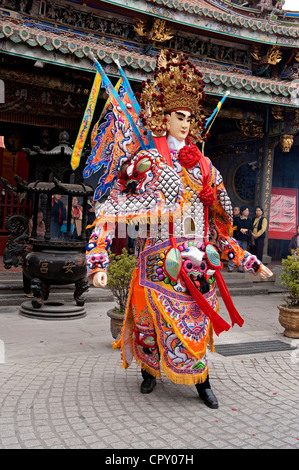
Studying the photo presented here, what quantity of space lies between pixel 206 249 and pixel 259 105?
9076 mm

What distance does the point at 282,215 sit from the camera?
13945 millimetres

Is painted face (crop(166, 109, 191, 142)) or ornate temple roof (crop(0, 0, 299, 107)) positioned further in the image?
ornate temple roof (crop(0, 0, 299, 107))

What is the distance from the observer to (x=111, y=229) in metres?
3.51

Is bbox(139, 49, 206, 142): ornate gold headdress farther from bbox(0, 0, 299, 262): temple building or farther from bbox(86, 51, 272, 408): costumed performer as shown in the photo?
bbox(0, 0, 299, 262): temple building

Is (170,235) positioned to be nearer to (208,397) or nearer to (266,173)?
(208,397)

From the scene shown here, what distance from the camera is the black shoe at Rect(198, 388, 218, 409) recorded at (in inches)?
140

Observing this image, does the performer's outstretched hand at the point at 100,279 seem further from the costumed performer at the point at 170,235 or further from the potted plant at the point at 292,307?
the potted plant at the point at 292,307

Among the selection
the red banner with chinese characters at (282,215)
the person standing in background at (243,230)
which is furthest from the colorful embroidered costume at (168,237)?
the red banner with chinese characters at (282,215)

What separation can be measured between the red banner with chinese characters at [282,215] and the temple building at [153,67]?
44mm

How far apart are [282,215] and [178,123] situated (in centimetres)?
1101

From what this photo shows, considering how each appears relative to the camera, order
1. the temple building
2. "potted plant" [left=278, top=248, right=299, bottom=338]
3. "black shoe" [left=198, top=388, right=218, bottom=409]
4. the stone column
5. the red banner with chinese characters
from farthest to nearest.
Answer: the red banner with chinese characters → the stone column → the temple building → "potted plant" [left=278, top=248, right=299, bottom=338] → "black shoe" [left=198, top=388, right=218, bottom=409]

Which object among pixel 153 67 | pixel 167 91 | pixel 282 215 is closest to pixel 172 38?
pixel 153 67

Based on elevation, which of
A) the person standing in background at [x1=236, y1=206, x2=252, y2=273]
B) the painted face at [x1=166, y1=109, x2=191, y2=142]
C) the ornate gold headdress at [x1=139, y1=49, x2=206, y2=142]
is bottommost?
the person standing in background at [x1=236, y1=206, x2=252, y2=273]

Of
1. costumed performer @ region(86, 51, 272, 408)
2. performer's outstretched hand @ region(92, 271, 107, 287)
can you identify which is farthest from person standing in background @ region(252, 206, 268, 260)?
performer's outstretched hand @ region(92, 271, 107, 287)
